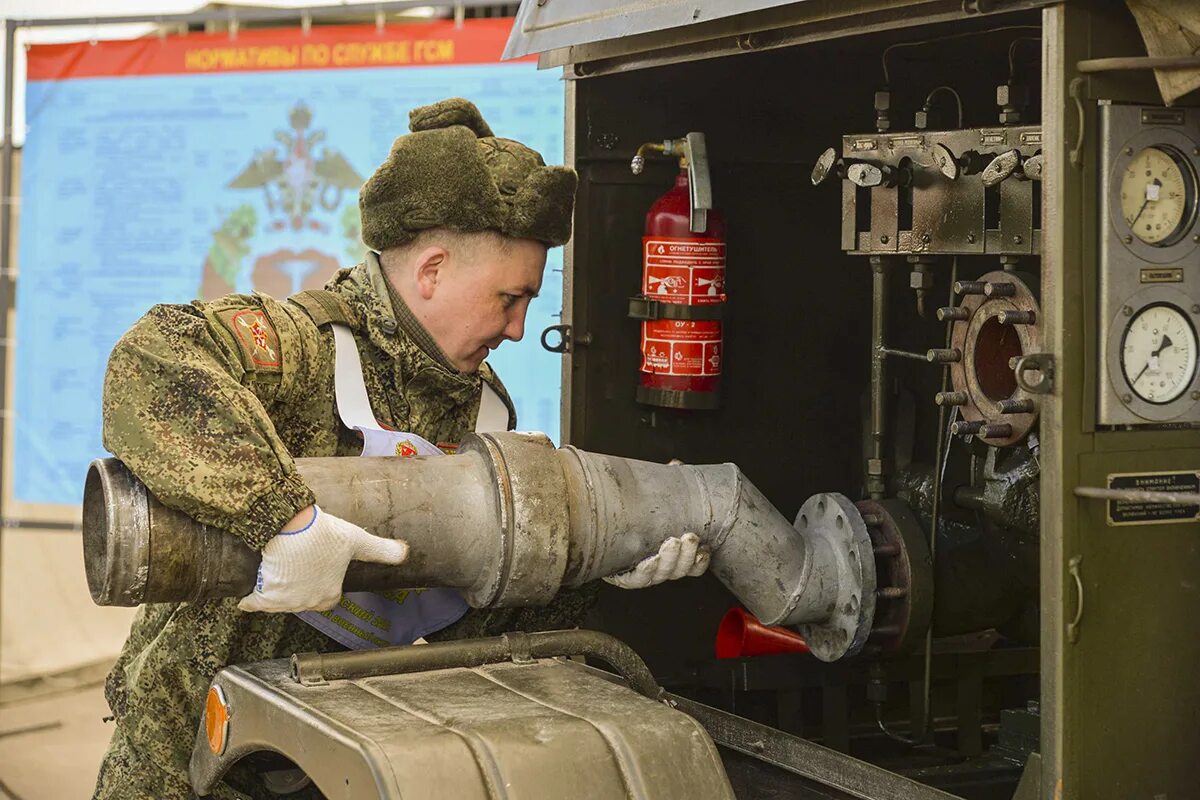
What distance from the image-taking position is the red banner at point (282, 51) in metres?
4.51

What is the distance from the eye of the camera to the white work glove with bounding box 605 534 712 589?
234cm

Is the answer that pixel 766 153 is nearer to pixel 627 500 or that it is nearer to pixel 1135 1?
pixel 627 500

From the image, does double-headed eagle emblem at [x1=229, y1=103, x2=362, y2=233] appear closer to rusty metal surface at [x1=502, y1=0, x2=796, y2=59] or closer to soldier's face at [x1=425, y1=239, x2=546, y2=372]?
rusty metal surface at [x1=502, y1=0, x2=796, y2=59]

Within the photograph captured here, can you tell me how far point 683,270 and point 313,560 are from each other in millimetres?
1042

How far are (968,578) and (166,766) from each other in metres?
1.39

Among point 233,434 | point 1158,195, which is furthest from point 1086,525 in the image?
point 233,434

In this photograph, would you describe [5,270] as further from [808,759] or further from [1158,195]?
[1158,195]

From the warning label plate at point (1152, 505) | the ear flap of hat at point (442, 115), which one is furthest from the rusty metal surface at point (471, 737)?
the ear flap of hat at point (442, 115)

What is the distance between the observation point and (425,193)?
247 centimetres

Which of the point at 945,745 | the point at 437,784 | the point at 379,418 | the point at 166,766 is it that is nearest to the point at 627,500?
the point at 379,418

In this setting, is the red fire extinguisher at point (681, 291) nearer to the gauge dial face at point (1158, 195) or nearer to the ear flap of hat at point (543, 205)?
the ear flap of hat at point (543, 205)

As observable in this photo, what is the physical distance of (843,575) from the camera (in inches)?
98.7

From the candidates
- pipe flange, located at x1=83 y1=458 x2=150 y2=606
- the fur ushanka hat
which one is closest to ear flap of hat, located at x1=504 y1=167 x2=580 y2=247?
the fur ushanka hat

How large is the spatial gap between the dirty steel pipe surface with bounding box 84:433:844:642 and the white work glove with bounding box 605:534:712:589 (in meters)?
0.02
